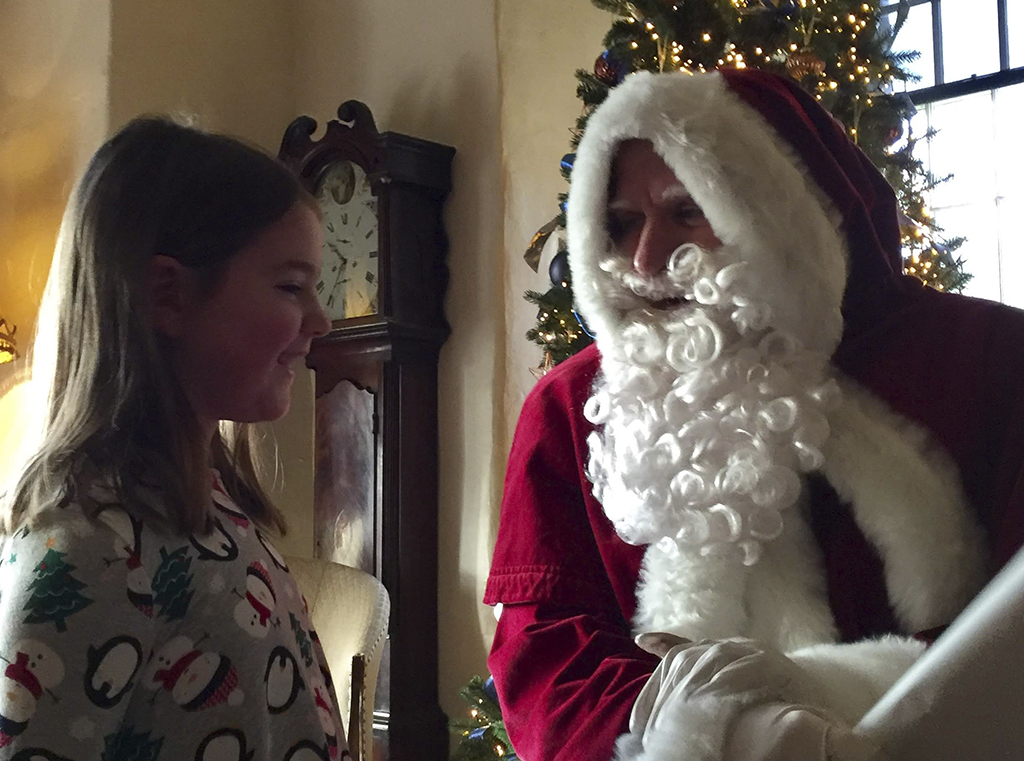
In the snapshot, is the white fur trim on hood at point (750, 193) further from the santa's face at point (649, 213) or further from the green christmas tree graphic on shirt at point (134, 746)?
the green christmas tree graphic on shirt at point (134, 746)

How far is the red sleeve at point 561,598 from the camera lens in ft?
4.19

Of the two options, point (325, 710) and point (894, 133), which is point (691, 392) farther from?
point (894, 133)

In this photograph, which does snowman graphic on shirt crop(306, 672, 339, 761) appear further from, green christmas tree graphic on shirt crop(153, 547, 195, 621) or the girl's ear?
the girl's ear

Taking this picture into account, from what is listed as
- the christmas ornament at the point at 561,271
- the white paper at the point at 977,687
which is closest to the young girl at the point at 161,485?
the white paper at the point at 977,687

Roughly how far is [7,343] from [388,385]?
136 centimetres

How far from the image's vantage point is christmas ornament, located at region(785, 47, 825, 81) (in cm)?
229

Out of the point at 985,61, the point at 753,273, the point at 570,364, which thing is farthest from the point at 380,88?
the point at 753,273

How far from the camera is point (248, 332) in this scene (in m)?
1.10

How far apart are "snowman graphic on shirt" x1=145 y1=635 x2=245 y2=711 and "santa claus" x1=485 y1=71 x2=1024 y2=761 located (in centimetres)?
44

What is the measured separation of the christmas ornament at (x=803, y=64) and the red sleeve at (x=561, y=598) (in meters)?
1.09

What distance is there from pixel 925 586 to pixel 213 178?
0.93 metres

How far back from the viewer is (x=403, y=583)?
129 inches

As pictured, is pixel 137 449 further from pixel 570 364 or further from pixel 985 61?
pixel 985 61

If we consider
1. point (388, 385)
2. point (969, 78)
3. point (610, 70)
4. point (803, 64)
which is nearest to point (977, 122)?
point (969, 78)
